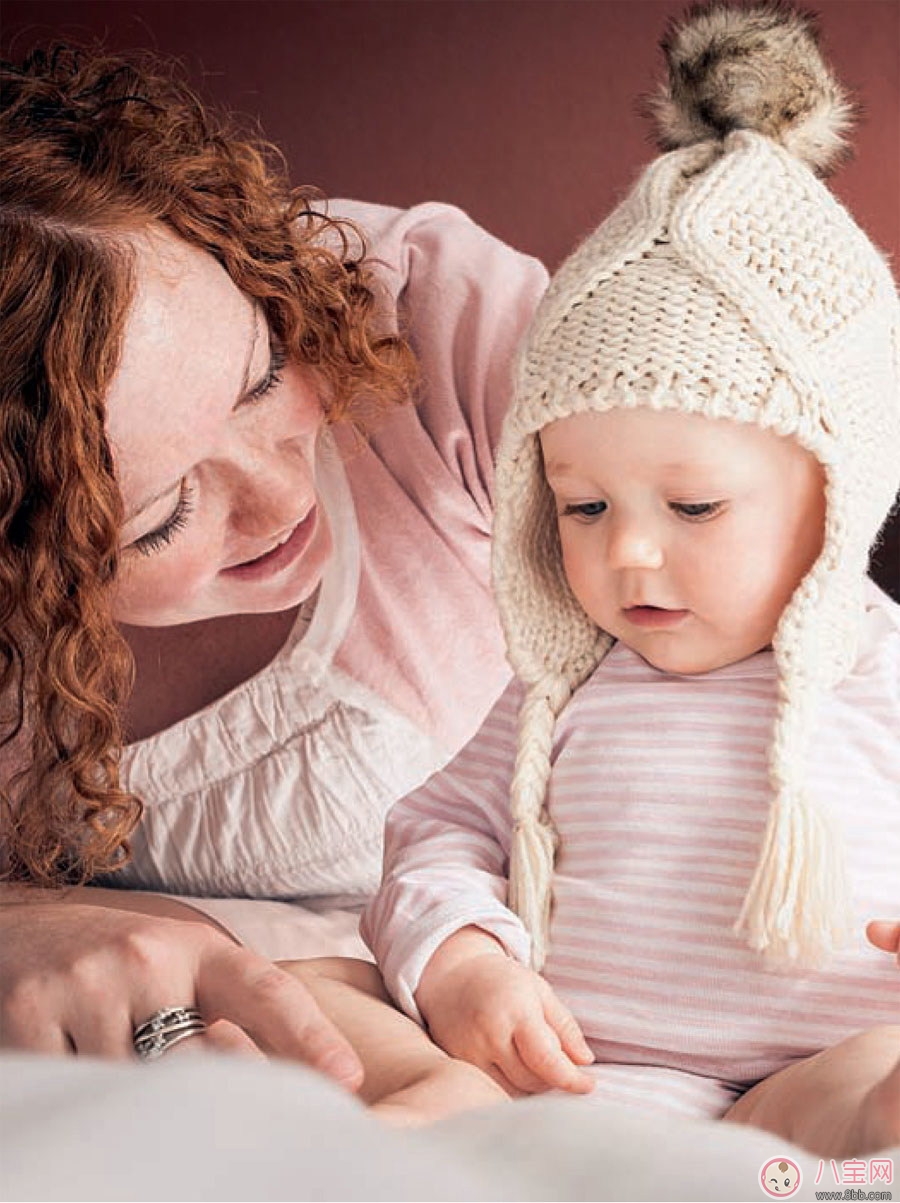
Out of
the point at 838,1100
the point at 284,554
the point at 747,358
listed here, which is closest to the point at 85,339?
the point at 284,554

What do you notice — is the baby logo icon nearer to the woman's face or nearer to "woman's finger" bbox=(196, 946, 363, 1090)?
"woman's finger" bbox=(196, 946, 363, 1090)

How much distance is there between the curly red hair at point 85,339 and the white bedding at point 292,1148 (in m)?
0.56

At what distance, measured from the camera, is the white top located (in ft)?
4.08

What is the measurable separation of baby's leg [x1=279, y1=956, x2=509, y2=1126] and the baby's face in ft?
0.84

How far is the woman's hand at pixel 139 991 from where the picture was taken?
33.1 inches

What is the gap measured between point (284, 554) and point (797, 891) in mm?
538

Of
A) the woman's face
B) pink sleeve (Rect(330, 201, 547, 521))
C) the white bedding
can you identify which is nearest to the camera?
the white bedding

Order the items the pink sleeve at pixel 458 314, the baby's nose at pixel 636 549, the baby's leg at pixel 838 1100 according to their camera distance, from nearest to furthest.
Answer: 1. the baby's leg at pixel 838 1100
2. the baby's nose at pixel 636 549
3. the pink sleeve at pixel 458 314

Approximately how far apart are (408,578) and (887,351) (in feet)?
1.40

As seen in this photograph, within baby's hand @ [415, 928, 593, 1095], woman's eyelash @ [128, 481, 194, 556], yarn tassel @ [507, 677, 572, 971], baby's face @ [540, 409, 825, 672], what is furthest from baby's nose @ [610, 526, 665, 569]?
woman's eyelash @ [128, 481, 194, 556]

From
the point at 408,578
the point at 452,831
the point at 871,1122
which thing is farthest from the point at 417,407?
the point at 871,1122

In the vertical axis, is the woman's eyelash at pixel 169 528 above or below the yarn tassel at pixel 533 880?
above

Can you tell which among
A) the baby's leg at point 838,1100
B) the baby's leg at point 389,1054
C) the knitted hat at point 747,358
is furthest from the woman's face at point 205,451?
the baby's leg at point 838,1100

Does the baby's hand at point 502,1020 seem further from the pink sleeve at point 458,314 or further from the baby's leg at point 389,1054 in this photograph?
the pink sleeve at point 458,314
